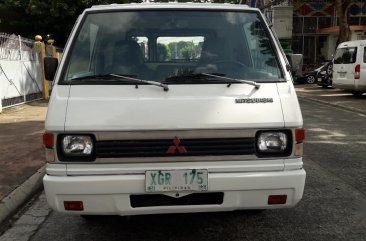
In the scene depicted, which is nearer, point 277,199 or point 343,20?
point 277,199

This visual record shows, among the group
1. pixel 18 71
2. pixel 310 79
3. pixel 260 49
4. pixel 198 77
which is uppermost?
pixel 260 49

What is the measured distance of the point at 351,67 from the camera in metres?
17.3

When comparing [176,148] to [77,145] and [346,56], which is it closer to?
[77,145]

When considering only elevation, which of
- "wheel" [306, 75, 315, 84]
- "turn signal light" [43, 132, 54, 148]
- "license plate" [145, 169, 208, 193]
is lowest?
"wheel" [306, 75, 315, 84]

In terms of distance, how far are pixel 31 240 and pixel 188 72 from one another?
2.09m

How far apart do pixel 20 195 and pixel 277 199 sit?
3.14m

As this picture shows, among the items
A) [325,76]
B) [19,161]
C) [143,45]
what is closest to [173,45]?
[143,45]

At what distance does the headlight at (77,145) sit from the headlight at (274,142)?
129cm

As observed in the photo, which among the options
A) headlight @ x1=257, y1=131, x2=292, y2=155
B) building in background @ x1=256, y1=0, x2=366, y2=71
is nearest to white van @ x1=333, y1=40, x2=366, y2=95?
headlight @ x1=257, y1=131, x2=292, y2=155

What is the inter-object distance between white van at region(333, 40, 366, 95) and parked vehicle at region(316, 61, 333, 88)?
4187 millimetres

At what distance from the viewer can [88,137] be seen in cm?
357

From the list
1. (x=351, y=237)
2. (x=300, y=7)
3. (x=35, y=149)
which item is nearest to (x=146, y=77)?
(x=351, y=237)

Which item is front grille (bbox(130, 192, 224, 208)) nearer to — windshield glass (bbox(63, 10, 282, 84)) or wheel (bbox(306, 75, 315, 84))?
windshield glass (bbox(63, 10, 282, 84))

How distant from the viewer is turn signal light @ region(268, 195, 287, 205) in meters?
3.64
